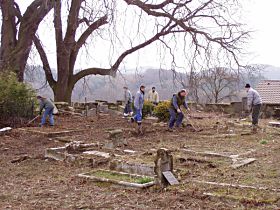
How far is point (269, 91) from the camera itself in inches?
1334

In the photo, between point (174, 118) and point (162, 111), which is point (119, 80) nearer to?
point (162, 111)

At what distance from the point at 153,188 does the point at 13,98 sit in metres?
10.6

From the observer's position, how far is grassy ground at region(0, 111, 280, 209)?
633 centimetres

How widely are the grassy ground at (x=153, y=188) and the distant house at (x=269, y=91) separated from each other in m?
18.5

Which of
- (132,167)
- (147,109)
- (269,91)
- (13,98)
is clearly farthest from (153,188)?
(269,91)

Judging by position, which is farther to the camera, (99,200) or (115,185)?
(115,185)

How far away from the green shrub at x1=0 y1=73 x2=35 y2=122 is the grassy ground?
1942 mm

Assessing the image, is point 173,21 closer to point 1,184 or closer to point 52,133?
point 52,133

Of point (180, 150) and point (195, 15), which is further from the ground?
point (195, 15)

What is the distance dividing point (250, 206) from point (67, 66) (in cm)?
1753

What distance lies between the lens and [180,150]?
429 inches

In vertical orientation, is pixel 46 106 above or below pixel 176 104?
below

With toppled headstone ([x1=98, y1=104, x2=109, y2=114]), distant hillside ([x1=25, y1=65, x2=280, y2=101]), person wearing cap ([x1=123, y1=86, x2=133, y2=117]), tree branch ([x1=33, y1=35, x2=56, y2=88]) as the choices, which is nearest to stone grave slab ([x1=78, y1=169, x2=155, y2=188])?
distant hillside ([x1=25, y1=65, x2=280, y2=101])

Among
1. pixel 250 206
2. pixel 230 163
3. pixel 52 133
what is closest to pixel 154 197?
pixel 250 206
